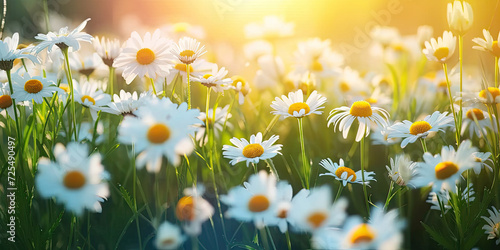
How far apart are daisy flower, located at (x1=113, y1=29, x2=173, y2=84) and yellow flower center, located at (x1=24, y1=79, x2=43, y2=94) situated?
12cm

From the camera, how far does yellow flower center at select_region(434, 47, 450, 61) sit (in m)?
0.70

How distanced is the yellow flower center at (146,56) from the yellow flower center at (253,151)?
205 mm

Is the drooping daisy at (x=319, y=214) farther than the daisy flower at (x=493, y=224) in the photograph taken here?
No

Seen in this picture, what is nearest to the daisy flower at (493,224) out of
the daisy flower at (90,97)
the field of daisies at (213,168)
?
the field of daisies at (213,168)

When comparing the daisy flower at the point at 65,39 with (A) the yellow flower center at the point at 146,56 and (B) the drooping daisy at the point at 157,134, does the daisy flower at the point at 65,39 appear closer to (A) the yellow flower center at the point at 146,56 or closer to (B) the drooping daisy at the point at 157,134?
(A) the yellow flower center at the point at 146,56

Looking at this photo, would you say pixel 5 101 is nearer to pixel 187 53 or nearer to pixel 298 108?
pixel 187 53

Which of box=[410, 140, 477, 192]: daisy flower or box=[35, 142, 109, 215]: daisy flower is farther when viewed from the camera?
box=[410, 140, 477, 192]: daisy flower

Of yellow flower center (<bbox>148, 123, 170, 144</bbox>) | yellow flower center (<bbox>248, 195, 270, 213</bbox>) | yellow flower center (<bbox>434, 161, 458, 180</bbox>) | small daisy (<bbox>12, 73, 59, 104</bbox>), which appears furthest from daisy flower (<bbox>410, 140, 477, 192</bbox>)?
small daisy (<bbox>12, 73, 59, 104</bbox>)

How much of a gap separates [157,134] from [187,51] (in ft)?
0.76

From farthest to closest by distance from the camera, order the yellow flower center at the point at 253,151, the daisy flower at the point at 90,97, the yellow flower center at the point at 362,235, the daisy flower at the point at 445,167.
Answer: the daisy flower at the point at 90,97 < the yellow flower center at the point at 253,151 < the daisy flower at the point at 445,167 < the yellow flower center at the point at 362,235

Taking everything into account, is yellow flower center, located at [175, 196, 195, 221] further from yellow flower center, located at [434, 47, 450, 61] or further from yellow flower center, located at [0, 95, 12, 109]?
yellow flower center, located at [434, 47, 450, 61]

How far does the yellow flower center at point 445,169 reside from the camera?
0.55 m

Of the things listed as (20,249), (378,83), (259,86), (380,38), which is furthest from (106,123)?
(380,38)

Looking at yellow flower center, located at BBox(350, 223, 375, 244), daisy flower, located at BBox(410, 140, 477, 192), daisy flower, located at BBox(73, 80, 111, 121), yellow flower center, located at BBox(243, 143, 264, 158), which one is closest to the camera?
yellow flower center, located at BBox(350, 223, 375, 244)
